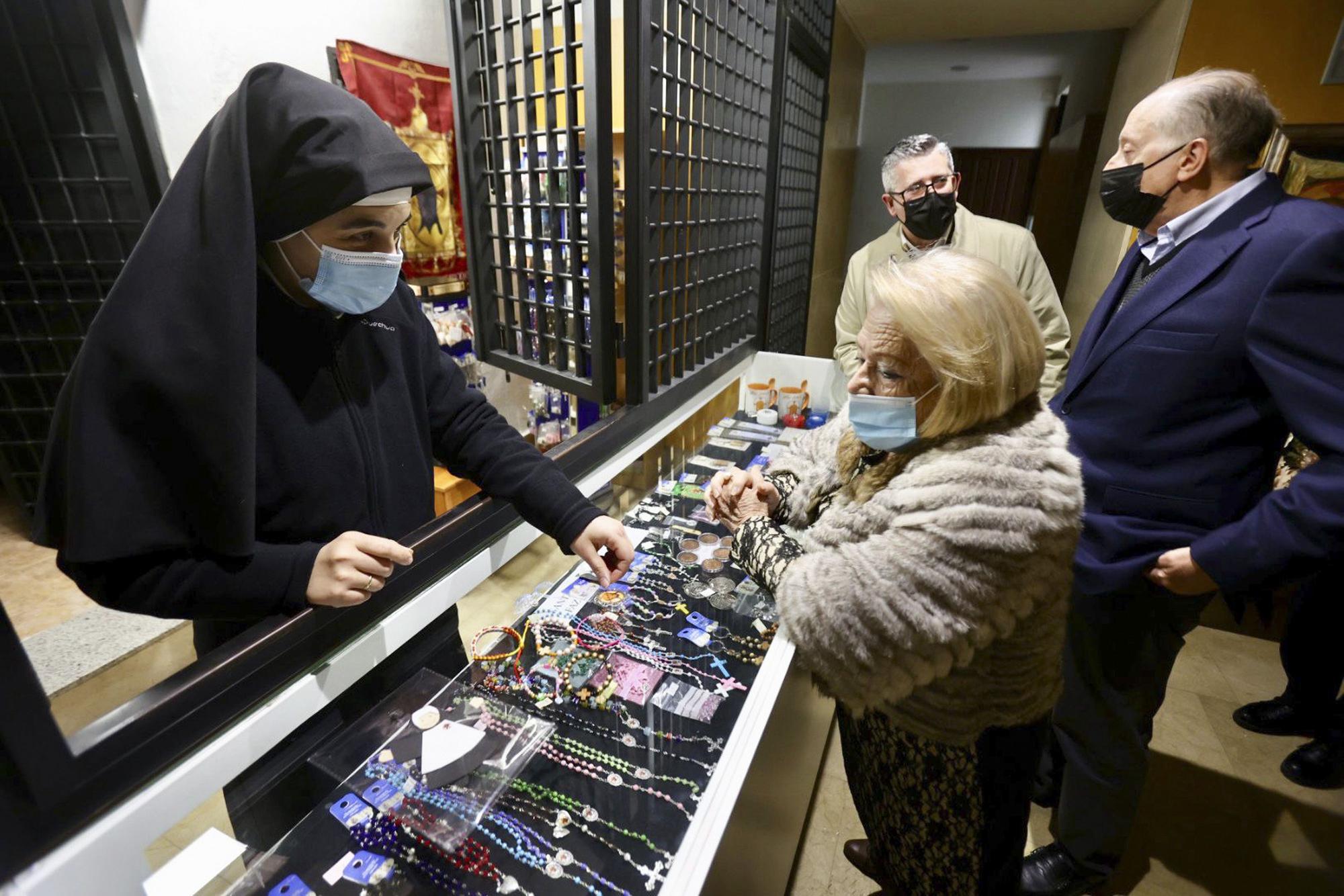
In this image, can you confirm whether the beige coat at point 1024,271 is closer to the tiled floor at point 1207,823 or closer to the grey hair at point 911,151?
the grey hair at point 911,151

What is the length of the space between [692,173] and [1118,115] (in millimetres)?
3638

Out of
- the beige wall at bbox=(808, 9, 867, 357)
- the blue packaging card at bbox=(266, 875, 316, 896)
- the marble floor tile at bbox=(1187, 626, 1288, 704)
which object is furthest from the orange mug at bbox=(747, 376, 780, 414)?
the blue packaging card at bbox=(266, 875, 316, 896)

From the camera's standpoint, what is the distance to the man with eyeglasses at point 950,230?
207cm

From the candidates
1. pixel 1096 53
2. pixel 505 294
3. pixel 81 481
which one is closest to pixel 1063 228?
pixel 1096 53

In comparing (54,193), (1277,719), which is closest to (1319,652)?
(1277,719)

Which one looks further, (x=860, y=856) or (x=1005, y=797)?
(x=860, y=856)

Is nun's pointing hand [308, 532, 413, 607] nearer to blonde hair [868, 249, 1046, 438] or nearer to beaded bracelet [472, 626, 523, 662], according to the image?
beaded bracelet [472, 626, 523, 662]

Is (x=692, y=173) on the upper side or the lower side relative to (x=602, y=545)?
upper

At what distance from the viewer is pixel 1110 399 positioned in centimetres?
142

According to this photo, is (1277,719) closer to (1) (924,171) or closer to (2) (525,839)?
(1) (924,171)

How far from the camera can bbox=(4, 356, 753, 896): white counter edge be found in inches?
25.3

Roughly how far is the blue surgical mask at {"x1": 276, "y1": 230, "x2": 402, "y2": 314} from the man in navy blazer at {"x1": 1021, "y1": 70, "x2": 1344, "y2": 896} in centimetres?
161

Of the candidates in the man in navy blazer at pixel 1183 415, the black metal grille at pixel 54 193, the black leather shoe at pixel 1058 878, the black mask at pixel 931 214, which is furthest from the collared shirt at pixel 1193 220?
the black metal grille at pixel 54 193

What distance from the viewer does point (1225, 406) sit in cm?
128
